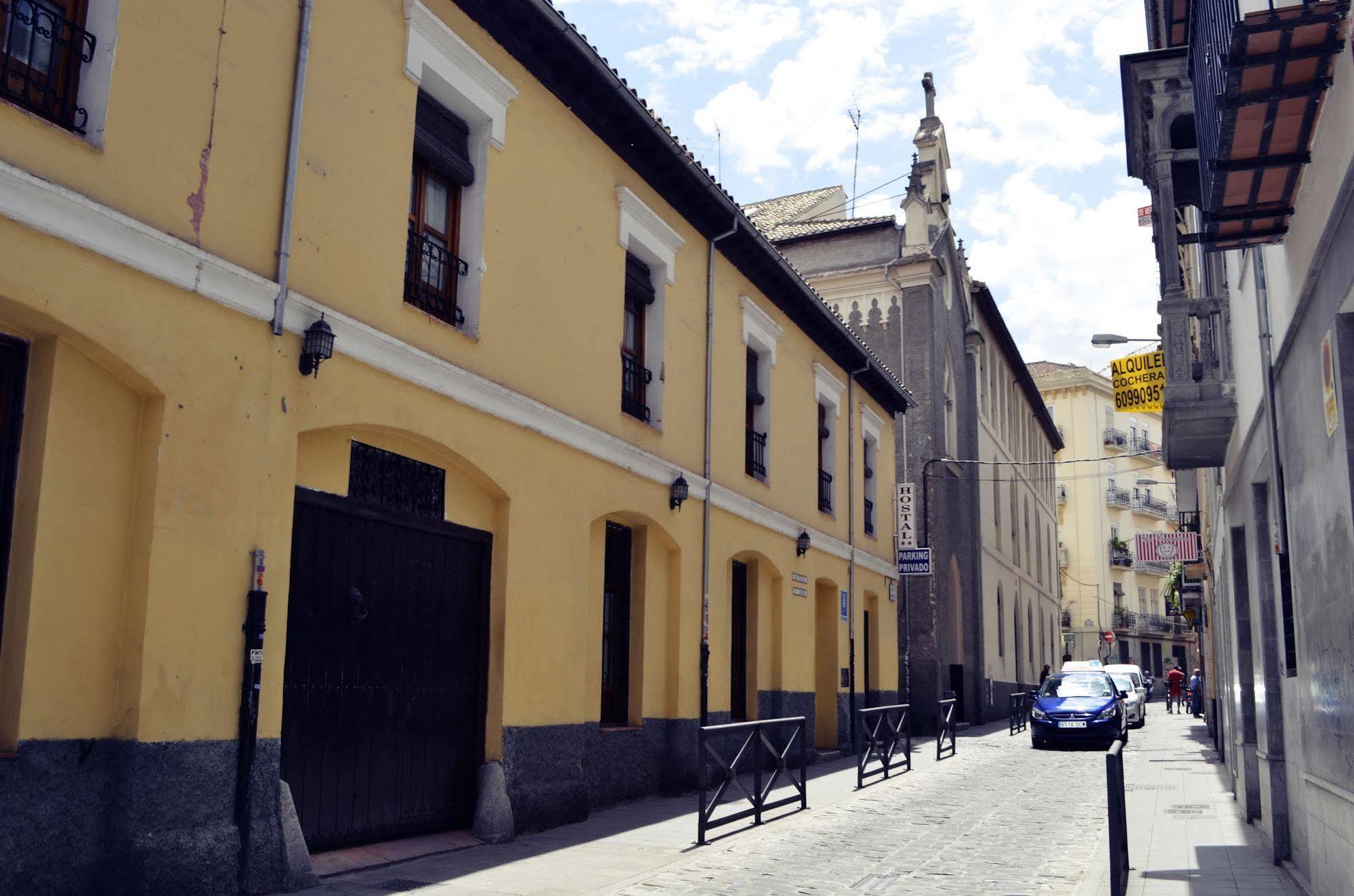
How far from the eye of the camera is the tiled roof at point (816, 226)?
2880 cm

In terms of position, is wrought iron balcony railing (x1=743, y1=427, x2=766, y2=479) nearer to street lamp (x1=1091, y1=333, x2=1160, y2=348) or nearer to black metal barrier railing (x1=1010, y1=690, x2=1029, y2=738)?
street lamp (x1=1091, y1=333, x2=1160, y2=348)

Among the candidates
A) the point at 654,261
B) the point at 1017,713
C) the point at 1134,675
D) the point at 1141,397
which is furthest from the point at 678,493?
the point at 1134,675

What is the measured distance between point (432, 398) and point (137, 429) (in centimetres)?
283

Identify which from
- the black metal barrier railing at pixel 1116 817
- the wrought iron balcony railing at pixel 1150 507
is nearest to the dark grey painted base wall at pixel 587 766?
the black metal barrier railing at pixel 1116 817

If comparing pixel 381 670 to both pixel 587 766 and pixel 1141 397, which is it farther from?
pixel 1141 397

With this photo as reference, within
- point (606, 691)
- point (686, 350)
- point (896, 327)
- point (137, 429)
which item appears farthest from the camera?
point (896, 327)

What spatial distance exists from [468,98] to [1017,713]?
21902mm

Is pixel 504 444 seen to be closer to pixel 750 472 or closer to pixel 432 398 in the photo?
pixel 432 398

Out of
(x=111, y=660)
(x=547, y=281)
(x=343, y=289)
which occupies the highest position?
(x=547, y=281)

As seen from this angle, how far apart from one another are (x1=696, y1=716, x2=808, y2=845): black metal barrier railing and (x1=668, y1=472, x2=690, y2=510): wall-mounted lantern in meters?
3.02

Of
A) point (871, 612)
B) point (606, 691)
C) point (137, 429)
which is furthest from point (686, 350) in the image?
point (871, 612)

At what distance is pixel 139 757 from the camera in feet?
21.6

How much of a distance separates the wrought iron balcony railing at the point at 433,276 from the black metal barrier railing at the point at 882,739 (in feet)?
25.8

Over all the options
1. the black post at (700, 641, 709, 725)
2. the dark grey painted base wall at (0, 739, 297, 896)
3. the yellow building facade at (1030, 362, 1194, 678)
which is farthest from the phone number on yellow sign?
the yellow building facade at (1030, 362, 1194, 678)
